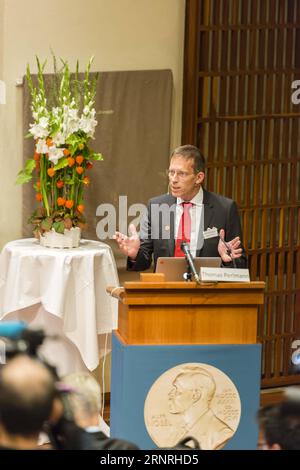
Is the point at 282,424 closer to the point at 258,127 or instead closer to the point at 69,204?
the point at 69,204

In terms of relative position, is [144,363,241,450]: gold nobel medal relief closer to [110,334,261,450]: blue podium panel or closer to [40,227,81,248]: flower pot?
[110,334,261,450]: blue podium panel

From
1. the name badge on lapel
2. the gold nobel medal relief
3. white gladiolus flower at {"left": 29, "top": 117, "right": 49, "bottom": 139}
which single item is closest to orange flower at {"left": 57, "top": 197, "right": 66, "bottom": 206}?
white gladiolus flower at {"left": 29, "top": 117, "right": 49, "bottom": 139}

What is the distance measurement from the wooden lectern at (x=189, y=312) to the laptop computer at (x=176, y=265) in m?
0.09

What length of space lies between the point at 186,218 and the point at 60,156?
2.81 ft

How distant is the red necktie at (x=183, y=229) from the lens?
193 inches

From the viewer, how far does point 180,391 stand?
13.4 feet

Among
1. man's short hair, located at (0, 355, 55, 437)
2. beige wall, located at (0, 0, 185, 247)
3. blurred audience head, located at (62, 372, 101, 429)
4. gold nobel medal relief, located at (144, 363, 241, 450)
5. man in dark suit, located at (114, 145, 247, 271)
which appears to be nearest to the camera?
man's short hair, located at (0, 355, 55, 437)

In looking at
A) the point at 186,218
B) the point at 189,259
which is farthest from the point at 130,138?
the point at 189,259

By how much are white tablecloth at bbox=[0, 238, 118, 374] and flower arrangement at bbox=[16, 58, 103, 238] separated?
18 cm

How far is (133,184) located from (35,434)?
4.05 metres

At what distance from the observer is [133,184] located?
248 inches

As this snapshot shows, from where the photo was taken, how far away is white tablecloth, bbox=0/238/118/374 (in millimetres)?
5312

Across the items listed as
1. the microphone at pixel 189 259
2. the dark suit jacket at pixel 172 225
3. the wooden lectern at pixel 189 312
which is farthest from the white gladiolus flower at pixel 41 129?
the microphone at pixel 189 259

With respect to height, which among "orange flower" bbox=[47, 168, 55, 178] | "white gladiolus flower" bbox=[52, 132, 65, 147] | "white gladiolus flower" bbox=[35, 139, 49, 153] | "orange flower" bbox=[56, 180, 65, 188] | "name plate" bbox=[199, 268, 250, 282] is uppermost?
"white gladiolus flower" bbox=[52, 132, 65, 147]
